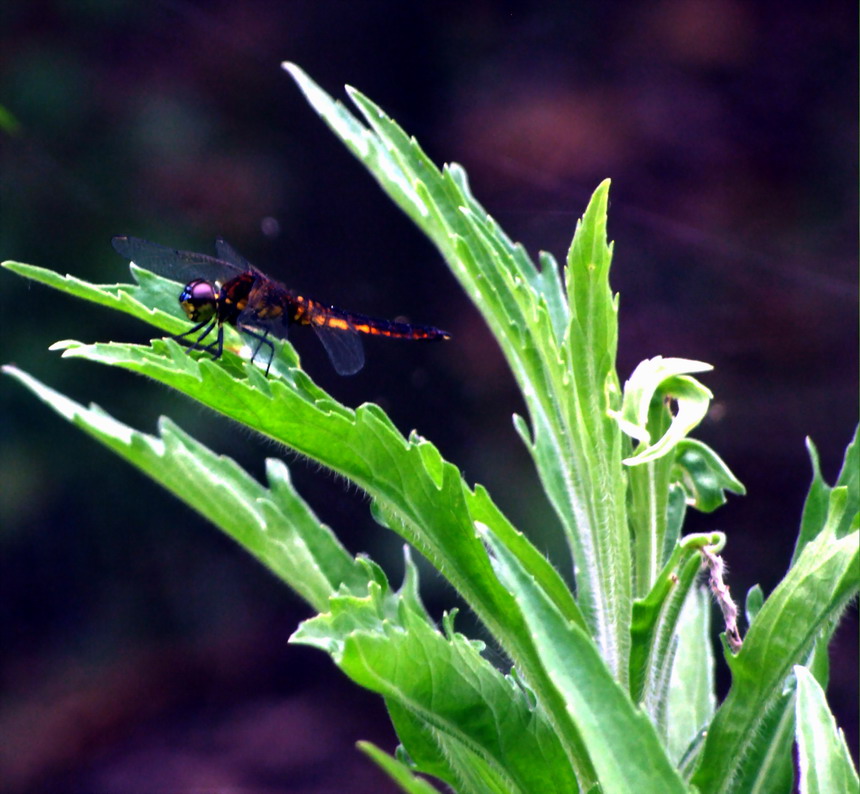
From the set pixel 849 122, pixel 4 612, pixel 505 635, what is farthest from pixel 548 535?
pixel 4 612

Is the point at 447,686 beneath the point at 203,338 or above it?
beneath

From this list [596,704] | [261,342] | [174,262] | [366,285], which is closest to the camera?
[596,704]

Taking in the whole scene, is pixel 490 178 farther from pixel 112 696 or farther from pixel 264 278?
pixel 112 696

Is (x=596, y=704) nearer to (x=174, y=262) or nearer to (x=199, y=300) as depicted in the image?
(x=199, y=300)

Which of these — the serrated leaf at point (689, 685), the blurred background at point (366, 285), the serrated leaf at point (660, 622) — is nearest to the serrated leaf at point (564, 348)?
the serrated leaf at point (660, 622)

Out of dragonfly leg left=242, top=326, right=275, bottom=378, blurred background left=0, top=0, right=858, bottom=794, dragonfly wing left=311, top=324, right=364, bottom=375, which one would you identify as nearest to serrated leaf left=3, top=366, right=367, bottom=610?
dragonfly leg left=242, top=326, right=275, bottom=378

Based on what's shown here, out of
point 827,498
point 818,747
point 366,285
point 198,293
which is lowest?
point 818,747

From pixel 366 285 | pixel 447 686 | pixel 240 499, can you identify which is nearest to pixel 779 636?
pixel 447 686
